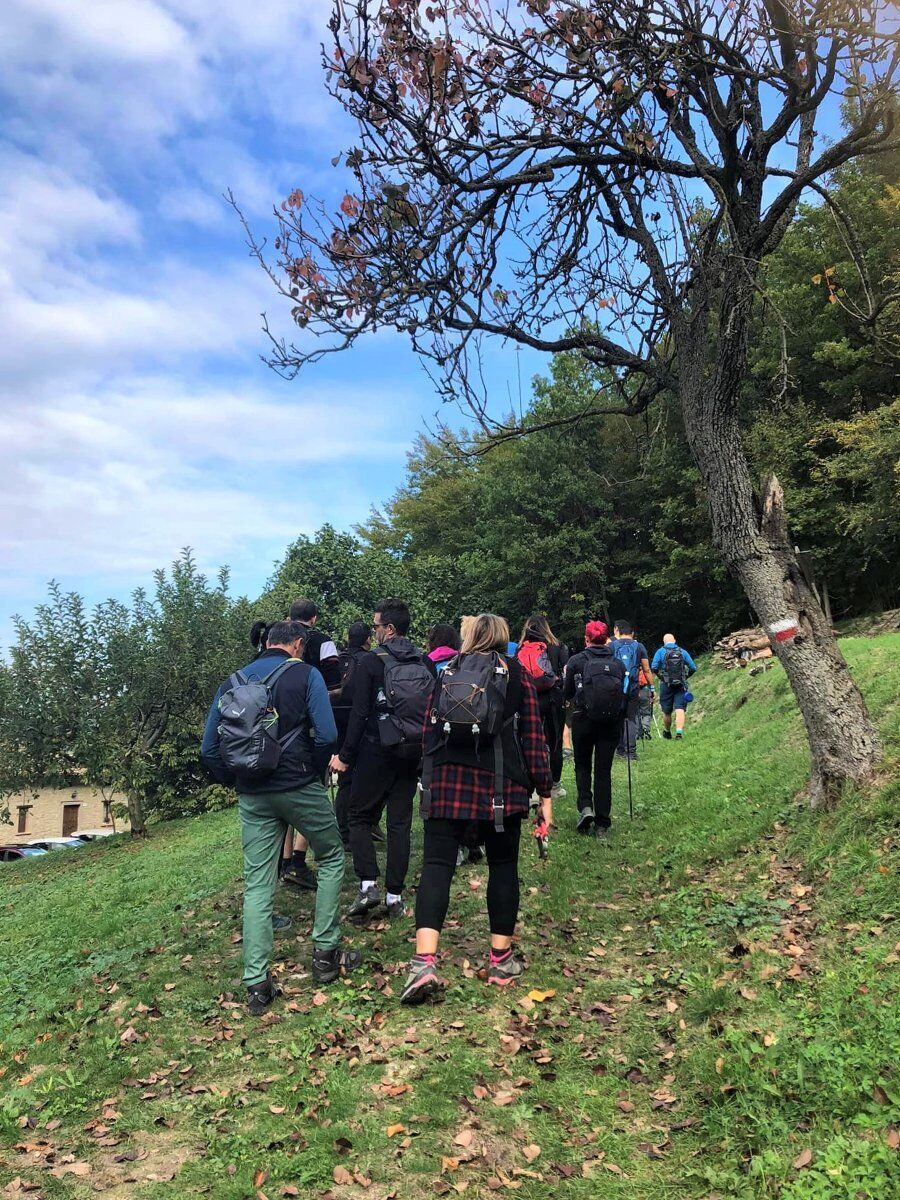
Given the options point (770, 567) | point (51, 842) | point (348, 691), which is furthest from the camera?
point (51, 842)

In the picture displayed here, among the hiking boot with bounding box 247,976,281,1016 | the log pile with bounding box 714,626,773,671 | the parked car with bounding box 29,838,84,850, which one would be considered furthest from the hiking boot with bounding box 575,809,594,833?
the parked car with bounding box 29,838,84,850

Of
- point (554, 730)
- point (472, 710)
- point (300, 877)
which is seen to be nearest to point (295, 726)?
point (472, 710)

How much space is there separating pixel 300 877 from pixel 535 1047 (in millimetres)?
3179

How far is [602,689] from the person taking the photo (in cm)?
747

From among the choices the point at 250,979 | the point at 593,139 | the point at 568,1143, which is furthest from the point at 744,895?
the point at 593,139

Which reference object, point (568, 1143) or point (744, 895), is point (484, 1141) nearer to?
point (568, 1143)

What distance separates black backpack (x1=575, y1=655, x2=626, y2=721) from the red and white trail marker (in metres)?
1.70

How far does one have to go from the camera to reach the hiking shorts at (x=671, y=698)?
1427 cm

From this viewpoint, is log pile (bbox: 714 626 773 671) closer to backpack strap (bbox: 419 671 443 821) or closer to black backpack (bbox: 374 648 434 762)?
black backpack (bbox: 374 648 434 762)

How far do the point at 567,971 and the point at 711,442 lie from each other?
4406 mm

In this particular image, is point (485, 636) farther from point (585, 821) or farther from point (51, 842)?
point (51, 842)

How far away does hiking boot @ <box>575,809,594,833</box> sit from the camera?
7973 millimetres

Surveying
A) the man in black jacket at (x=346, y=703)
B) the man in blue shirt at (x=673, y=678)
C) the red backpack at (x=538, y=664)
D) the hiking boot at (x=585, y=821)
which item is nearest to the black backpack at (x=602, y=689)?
the red backpack at (x=538, y=664)

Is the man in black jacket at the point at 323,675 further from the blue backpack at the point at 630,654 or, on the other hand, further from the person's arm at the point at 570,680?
the blue backpack at the point at 630,654
